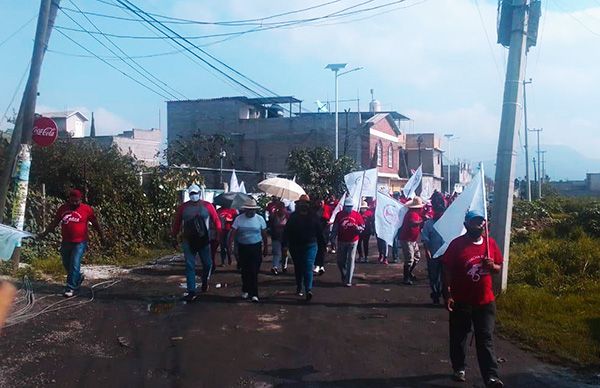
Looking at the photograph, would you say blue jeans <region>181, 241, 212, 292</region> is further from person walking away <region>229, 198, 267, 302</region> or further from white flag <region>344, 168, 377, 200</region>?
white flag <region>344, 168, 377, 200</region>

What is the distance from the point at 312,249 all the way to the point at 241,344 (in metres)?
3.37

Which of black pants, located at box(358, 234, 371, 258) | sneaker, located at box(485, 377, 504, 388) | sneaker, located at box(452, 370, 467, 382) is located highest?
black pants, located at box(358, 234, 371, 258)

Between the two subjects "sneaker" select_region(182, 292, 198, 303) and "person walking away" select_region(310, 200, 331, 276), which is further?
"person walking away" select_region(310, 200, 331, 276)

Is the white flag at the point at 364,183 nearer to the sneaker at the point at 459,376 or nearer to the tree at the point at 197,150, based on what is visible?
the sneaker at the point at 459,376

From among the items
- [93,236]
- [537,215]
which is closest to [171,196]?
[93,236]

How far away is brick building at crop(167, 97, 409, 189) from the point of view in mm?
47844

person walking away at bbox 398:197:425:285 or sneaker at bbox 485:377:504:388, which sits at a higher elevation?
person walking away at bbox 398:197:425:285

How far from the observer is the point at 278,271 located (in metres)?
14.2

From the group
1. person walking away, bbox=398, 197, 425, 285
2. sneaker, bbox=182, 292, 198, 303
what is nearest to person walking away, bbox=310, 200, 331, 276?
person walking away, bbox=398, 197, 425, 285

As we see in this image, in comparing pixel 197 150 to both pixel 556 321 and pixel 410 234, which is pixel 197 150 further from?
pixel 556 321

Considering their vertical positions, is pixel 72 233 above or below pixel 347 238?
above

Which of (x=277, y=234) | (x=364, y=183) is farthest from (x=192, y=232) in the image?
(x=364, y=183)

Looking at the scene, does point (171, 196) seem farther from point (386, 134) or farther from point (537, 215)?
point (386, 134)

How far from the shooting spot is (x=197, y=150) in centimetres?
3959
